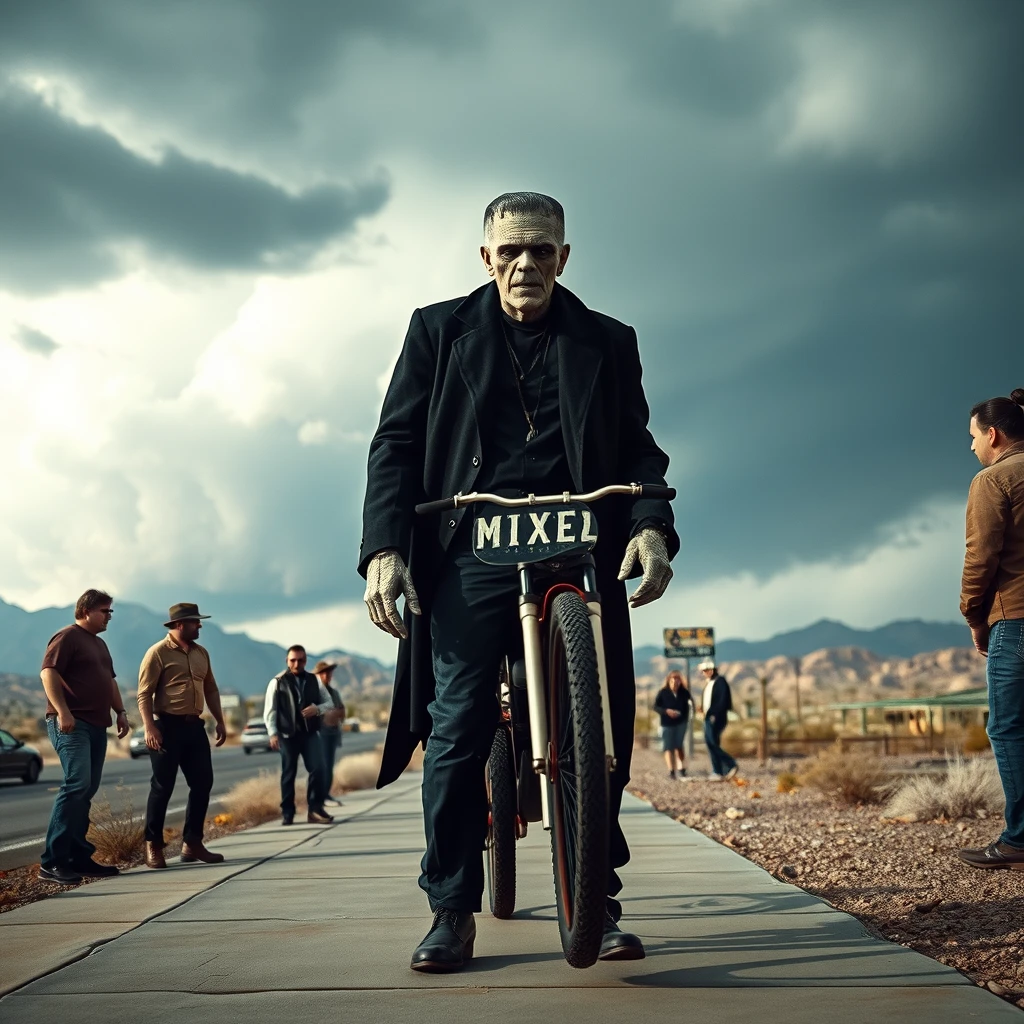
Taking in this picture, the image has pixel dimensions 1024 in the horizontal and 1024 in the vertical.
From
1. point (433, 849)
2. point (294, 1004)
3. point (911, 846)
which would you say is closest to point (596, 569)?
point (433, 849)

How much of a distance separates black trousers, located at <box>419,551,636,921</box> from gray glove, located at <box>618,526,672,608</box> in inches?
14.7

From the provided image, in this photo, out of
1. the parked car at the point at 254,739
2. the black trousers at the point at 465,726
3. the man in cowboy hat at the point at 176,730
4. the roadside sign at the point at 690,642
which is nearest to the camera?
the black trousers at the point at 465,726

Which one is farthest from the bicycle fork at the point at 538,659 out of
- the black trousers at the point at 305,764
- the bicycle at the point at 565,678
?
the black trousers at the point at 305,764

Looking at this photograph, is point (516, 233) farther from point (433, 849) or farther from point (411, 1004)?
point (411, 1004)

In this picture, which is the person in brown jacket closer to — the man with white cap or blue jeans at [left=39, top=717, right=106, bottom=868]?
blue jeans at [left=39, top=717, right=106, bottom=868]

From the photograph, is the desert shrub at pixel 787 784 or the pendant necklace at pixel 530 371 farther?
the desert shrub at pixel 787 784

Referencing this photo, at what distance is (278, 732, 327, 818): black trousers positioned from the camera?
42.1 feet

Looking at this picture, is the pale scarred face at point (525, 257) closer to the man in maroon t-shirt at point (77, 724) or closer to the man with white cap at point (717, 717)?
the man in maroon t-shirt at point (77, 724)

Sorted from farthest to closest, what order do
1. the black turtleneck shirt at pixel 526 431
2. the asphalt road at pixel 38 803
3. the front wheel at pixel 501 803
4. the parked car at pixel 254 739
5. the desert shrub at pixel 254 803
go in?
the parked car at pixel 254 739, the desert shrub at pixel 254 803, the asphalt road at pixel 38 803, the front wheel at pixel 501 803, the black turtleneck shirt at pixel 526 431

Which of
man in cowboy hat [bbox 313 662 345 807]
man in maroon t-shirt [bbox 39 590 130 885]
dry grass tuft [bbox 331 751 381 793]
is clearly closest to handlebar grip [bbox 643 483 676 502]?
man in maroon t-shirt [bbox 39 590 130 885]

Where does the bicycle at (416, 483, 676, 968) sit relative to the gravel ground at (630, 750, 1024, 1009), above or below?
above

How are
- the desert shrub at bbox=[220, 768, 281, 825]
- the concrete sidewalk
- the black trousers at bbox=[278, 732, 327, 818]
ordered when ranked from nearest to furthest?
the concrete sidewalk < the black trousers at bbox=[278, 732, 327, 818] < the desert shrub at bbox=[220, 768, 281, 825]

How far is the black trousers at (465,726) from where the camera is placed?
3918mm

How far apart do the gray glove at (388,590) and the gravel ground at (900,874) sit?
2.02 metres
